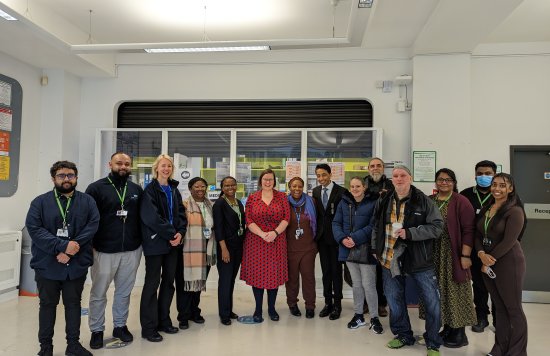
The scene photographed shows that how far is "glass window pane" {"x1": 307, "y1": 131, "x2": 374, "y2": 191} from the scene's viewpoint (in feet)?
16.5

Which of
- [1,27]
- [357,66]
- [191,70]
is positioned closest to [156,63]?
[191,70]

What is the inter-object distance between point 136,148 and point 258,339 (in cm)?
322

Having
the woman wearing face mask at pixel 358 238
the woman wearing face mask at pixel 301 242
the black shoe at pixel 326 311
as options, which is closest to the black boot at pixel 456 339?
the woman wearing face mask at pixel 358 238

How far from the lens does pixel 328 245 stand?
392cm

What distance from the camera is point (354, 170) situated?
198 inches

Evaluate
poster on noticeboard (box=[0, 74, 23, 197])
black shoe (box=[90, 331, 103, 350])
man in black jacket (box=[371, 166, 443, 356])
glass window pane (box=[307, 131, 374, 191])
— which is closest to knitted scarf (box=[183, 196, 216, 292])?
black shoe (box=[90, 331, 103, 350])

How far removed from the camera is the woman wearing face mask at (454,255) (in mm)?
3023

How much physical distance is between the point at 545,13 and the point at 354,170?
2.62 meters

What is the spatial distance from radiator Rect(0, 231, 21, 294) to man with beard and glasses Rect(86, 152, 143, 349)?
6.53 feet

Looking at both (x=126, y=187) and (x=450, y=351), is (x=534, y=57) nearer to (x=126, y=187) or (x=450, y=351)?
(x=450, y=351)

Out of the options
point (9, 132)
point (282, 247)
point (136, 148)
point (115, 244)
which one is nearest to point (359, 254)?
point (282, 247)

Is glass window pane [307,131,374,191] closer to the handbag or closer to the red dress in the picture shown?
the red dress

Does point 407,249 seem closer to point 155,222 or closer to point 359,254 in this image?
point 359,254

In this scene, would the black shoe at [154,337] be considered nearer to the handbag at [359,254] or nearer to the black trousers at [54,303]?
the black trousers at [54,303]
